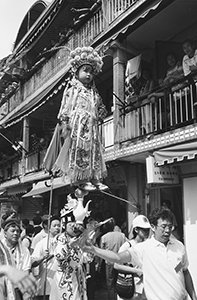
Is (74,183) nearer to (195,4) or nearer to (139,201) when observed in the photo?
(139,201)

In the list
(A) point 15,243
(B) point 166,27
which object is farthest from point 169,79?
(A) point 15,243

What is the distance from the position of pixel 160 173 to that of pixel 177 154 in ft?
3.56

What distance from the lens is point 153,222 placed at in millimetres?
3332

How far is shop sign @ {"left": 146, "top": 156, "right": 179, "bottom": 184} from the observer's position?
6.65m

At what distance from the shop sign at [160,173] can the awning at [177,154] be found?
38 centimetres

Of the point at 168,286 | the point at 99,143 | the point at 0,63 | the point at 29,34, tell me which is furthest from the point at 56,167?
the point at 0,63

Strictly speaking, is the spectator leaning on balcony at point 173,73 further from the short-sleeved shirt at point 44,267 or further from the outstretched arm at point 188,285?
the outstretched arm at point 188,285

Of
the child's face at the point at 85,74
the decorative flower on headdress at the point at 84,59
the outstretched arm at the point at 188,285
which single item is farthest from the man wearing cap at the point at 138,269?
the decorative flower on headdress at the point at 84,59

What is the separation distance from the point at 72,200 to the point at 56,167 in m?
0.41

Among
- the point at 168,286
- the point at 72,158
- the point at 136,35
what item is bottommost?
the point at 168,286

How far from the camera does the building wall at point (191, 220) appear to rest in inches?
249

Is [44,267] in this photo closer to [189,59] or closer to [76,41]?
[189,59]

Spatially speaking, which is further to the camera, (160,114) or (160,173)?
(160,114)

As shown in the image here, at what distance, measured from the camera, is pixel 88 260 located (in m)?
4.18
